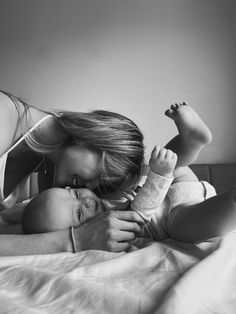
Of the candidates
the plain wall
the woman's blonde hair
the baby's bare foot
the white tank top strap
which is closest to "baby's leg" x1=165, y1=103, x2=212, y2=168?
the baby's bare foot

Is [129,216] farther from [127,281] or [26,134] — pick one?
[26,134]

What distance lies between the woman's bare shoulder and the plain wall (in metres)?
1.04

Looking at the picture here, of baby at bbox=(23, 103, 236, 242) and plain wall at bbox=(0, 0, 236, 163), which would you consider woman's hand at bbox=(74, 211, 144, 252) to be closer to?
baby at bbox=(23, 103, 236, 242)

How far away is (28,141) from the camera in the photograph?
1.13m

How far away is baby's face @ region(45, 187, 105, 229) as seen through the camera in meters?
0.90

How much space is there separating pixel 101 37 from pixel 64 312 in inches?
73.3

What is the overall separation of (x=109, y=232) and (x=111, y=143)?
291mm

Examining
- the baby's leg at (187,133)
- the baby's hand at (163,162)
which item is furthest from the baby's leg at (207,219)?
the baby's leg at (187,133)

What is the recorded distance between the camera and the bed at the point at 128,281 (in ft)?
1.65

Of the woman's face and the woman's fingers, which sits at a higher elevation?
the woman's face

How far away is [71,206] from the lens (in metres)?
0.92

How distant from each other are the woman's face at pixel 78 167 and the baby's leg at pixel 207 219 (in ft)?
0.95

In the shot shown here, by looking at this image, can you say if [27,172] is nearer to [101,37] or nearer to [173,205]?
[173,205]

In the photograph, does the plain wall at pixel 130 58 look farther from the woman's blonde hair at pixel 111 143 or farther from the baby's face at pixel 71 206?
the baby's face at pixel 71 206
